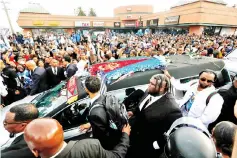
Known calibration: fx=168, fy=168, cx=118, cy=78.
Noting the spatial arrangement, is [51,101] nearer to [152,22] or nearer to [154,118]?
[154,118]

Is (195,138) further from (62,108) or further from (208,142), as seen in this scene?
(62,108)

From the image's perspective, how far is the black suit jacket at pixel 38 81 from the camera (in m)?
4.39

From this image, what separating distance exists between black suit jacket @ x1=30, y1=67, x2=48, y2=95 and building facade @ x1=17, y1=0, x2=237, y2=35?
26.9m

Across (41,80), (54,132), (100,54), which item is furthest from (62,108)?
(100,54)

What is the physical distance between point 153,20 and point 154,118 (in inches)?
1568

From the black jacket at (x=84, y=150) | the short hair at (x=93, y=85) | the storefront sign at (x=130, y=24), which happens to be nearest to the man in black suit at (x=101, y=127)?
the short hair at (x=93, y=85)

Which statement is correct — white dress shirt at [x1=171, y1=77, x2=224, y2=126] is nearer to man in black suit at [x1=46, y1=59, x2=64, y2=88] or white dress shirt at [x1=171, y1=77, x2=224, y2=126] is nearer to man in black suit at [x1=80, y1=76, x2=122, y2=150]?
man in black suit at [x1=80, y1=76, x2=122, y2=150]

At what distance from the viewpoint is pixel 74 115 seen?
2.58m

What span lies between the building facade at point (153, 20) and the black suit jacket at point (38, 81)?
2687 cm

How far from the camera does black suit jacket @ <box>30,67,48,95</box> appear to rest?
439 centimetres

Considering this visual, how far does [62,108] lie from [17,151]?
105 cm

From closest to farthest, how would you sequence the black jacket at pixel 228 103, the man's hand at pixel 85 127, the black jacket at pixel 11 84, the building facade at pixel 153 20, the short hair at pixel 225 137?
the short hair at pixel 225 137
the man's hand at pixel 85 127
the black jacket at pixel 228 103
the black jacket at pixel 11 84
the building facade at pixel 153 20

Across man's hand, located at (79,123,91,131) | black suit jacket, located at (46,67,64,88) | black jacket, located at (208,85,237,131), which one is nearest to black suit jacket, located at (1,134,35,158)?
man's hand, located at (79,123,91,131)

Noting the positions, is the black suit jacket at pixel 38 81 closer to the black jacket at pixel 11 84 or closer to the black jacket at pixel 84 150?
the black jacket at pixel 11 84
